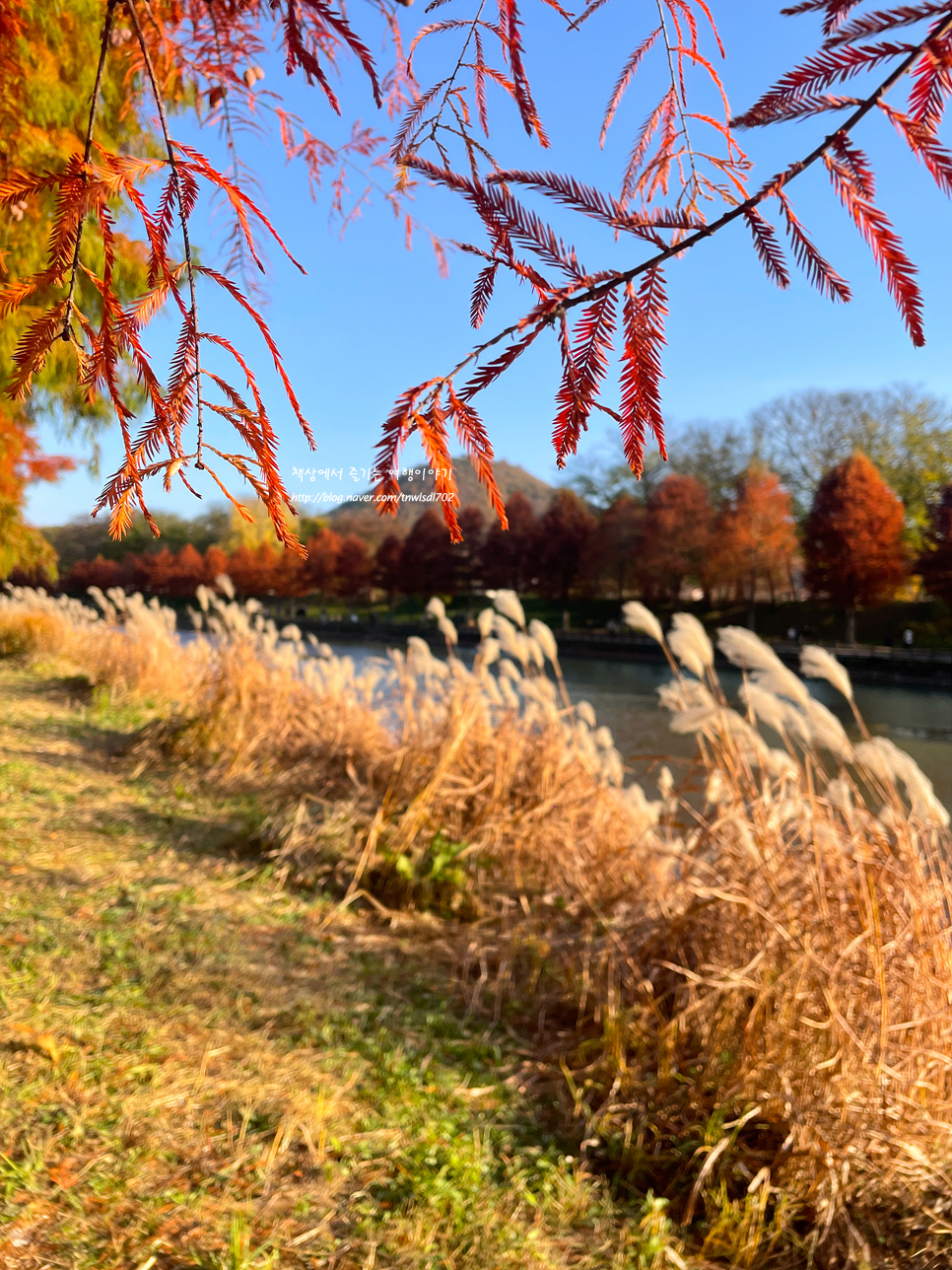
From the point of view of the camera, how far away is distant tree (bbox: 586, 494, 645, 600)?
29.8 metres

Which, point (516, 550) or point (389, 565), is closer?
point (516, 550)

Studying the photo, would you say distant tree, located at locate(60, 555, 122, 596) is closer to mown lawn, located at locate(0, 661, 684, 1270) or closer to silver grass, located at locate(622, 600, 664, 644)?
mown lawn, located at locate(0, 661, 684, 1270)

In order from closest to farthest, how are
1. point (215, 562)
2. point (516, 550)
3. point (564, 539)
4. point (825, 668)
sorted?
point (825, 668) < point (564, 539) < point (516, 550) < point (215, 562)

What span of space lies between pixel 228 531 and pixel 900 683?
27912 millimetres

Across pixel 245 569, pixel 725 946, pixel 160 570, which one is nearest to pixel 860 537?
pixel 725 946

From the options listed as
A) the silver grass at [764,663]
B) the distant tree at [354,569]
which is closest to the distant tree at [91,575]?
the distant tree at [354,569]

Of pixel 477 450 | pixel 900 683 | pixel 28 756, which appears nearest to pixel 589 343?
pixel 477 450

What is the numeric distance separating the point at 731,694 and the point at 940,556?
826cm

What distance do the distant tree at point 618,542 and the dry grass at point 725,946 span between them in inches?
1069

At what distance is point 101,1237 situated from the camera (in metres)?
1.37

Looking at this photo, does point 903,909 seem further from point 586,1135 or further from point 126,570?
point 126,570

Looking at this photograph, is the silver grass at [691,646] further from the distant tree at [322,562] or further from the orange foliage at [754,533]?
the distant tree at [322,562]

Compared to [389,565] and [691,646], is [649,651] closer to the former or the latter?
[389,565]

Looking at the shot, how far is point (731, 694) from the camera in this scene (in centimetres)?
1803
